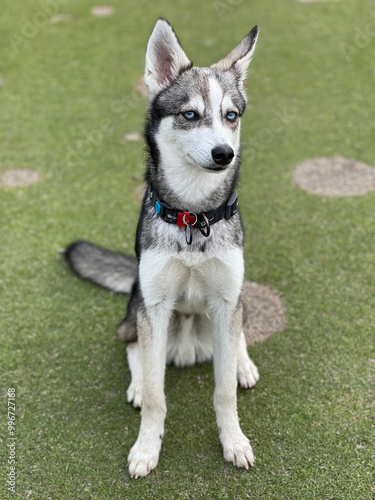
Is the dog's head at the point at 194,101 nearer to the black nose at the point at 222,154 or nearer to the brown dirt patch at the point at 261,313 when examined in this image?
the black nose at the point at 222,154

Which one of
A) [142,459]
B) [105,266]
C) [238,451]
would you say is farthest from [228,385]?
[105,266]

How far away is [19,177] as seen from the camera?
5.72m

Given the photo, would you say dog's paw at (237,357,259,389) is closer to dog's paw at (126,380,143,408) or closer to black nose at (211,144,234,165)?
dog's paw at (126,380,143,408)

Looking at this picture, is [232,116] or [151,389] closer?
[232,116]

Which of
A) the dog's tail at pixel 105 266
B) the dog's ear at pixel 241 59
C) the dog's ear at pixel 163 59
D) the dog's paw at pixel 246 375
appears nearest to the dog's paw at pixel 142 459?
the dog's paw at pixel 246 375

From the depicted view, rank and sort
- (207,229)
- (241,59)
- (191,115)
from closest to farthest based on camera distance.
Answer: (191,115) < (207,229) < (241,59)

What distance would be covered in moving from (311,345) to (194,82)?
204 centimetres

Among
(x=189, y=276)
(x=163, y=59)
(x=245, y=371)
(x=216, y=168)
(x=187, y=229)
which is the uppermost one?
(x=163, y=59)

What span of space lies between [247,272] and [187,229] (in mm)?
1688

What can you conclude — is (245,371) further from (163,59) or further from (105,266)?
(163,59)

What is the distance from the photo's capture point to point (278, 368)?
3.54 meters

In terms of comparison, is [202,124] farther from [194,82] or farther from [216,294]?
[216,294]

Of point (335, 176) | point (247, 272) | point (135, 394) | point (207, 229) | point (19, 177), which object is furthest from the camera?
point (19, 177)

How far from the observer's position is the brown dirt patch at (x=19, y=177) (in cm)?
561
